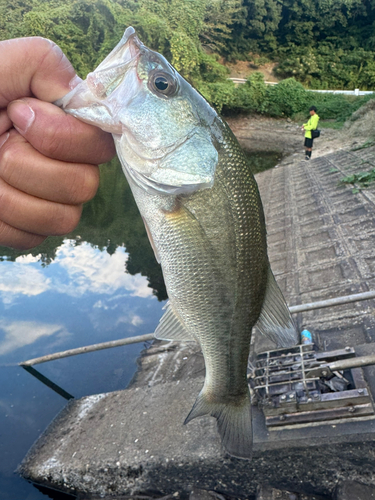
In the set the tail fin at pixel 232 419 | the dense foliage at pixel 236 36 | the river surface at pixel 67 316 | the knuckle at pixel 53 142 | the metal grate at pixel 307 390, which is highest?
the dense foliage at pixel 236 36

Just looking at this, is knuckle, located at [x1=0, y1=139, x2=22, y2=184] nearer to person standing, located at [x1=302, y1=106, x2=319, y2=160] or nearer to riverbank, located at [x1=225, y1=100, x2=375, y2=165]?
person standing, located at [x1=302, y1=106, x2=319, y2=160]

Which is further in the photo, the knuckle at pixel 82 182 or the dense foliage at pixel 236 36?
the dense foliage at pixel 236 36

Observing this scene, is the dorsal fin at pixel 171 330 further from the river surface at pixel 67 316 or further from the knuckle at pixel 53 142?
the river surface at pixel 67 316

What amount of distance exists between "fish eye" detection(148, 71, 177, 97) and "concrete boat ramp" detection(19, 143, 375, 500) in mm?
2593

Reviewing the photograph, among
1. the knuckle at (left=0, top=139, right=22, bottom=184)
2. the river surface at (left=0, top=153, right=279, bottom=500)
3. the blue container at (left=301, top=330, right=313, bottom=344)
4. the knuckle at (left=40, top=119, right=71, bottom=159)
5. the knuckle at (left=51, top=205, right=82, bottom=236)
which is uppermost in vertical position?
the knuckle at (left=40, top=119, right=71, bottom=159)

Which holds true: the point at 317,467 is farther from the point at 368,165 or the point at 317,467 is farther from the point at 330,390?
the point at 368,165

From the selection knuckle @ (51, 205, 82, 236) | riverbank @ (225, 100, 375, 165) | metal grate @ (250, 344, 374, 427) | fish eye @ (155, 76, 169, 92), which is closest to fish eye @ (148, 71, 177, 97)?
fish eye @ (155, 76, 169, 92)

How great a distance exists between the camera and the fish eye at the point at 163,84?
1704 mm

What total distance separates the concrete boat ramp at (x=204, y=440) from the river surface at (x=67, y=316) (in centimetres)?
86

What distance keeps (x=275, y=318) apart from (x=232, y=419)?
0.63 m

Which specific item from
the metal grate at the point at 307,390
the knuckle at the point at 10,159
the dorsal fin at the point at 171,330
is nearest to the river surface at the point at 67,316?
the metal grate at the point at 307,390

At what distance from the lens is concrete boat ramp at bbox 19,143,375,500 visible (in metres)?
2.88

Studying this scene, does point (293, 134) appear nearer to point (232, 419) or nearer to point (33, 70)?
point (232, 419)

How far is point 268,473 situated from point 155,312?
5.18m
